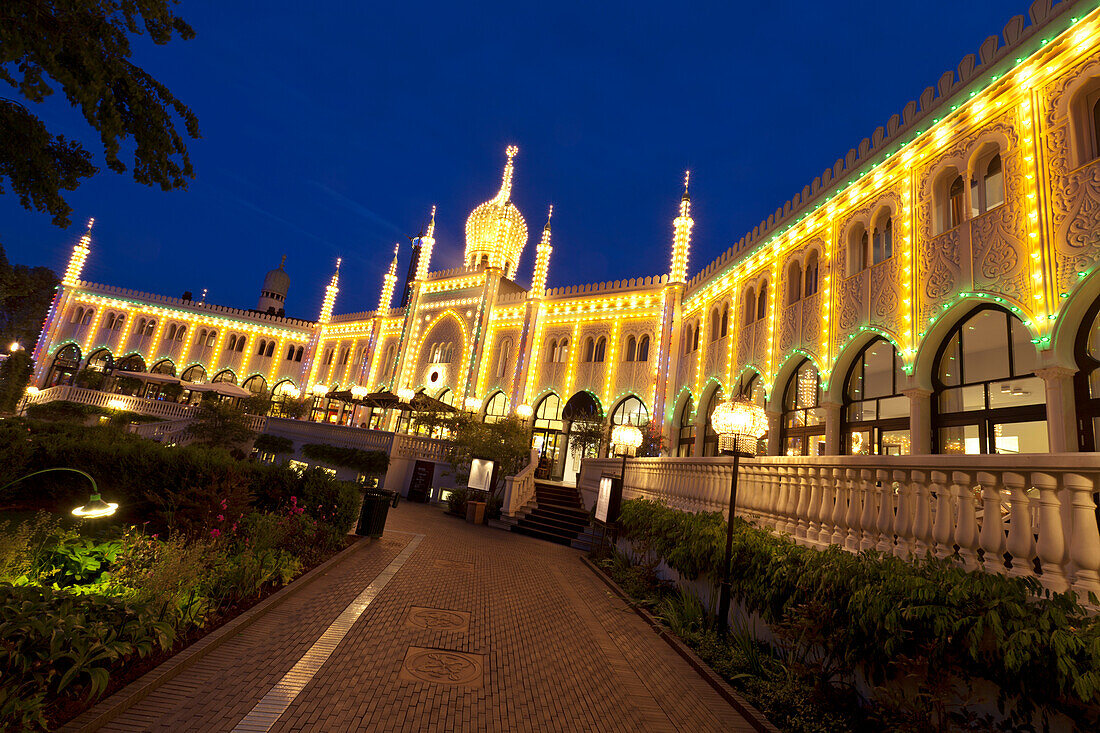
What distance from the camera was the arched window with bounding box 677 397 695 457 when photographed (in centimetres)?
1945

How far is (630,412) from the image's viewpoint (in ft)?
76.2

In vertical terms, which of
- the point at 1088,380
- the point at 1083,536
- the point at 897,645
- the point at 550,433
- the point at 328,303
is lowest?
the point at 897,645

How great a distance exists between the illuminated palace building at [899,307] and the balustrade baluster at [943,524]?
5.71 m

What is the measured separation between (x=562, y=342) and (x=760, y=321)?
37.9 feet

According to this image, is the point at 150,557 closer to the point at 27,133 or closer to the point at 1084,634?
the point at 27,133

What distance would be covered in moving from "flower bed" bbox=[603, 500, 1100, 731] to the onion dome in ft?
90.0

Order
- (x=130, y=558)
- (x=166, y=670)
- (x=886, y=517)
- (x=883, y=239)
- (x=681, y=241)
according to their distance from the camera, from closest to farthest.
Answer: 1. (x=166, y=670)
2. (x=886, y=517)
3. (x=130, y=558)
4. (x=883, y=239)
5. (x=681, y=241)

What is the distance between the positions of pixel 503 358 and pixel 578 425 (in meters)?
6.01

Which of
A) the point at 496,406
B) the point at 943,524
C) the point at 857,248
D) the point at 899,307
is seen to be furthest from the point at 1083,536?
the point at 496,406

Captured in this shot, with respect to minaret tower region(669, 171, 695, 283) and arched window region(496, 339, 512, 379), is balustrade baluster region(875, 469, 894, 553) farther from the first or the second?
arched window region(496, 339, 512, 379)

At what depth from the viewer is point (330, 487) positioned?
983cm

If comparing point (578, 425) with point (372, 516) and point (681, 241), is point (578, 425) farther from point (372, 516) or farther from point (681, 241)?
point (372, 516)

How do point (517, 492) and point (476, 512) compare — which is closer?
A: point (476, 512)

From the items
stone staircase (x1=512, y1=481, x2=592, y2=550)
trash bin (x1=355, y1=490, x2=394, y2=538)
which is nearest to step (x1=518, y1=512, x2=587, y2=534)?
stone staircase (x1=512, y1=481, x2=592, y2=550)
